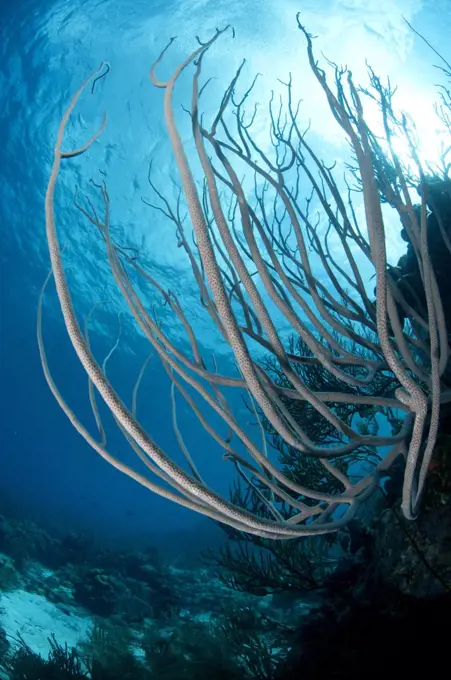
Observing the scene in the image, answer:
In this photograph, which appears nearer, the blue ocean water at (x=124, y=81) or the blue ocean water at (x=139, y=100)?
the blue ocean water at (x=139, y=100)

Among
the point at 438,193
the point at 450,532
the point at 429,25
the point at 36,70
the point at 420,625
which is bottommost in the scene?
the point at 420,625

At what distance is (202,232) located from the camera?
1072mm

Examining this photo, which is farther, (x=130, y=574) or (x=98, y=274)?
(x=98, y=274)

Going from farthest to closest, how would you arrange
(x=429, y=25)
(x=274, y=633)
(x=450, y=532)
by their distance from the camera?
(x=429, y=25) → (x=274, y=633) → (x=450, y=532)

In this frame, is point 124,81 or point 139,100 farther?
point 139,100

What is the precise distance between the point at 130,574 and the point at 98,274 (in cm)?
1480

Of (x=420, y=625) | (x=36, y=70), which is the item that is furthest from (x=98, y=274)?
(x=420, y=625)

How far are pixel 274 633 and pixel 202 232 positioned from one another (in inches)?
246

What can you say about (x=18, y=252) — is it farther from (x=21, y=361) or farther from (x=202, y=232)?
(x=202, y=232)

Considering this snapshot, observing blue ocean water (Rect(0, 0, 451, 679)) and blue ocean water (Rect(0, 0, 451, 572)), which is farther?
blue ocean water (Rect(0, 0, 451, 572))

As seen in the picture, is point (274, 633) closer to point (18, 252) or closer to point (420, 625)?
point (420, 625)

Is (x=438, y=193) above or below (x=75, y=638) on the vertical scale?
above

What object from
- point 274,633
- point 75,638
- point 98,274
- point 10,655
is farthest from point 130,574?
point 98,274

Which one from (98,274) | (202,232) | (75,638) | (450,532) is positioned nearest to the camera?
(202,232)
